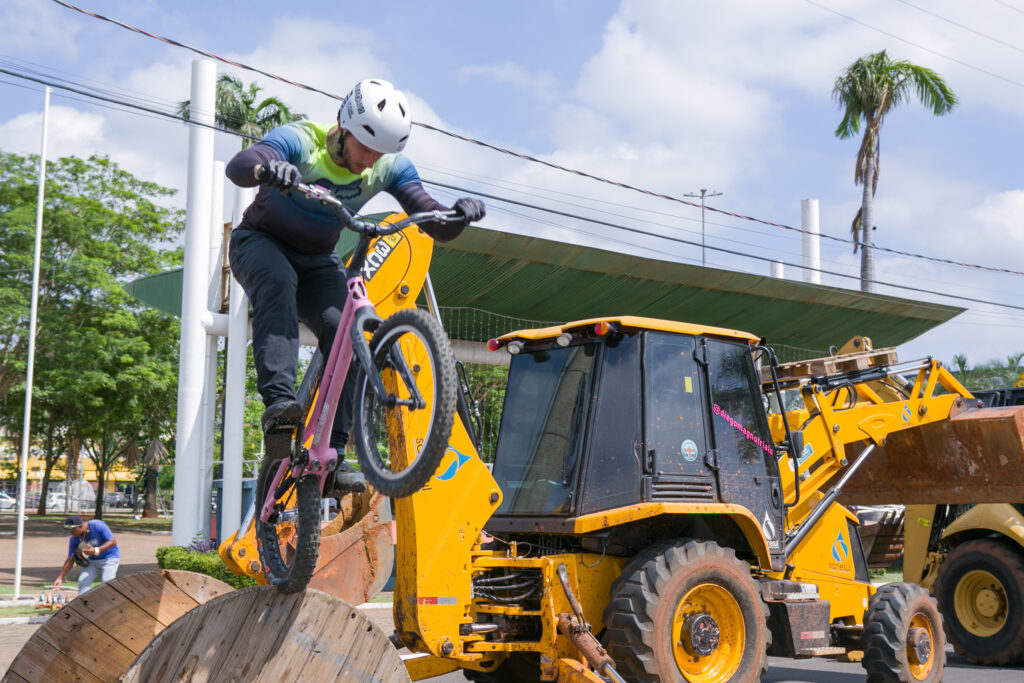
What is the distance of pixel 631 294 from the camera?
19.4 meters

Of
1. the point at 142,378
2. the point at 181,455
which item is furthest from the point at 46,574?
the point at 142,378

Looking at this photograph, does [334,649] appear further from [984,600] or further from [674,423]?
[984,600]

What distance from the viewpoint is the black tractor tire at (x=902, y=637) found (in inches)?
299

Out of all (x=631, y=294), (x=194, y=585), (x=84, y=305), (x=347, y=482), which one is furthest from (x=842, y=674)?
(x=84, y=305)

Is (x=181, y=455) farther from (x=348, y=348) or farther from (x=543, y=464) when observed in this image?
(x=348, y=348)

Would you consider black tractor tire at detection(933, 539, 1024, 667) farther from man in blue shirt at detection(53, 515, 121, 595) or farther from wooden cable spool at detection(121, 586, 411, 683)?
man in blue shirt at detection(53, 515, 121, 595)

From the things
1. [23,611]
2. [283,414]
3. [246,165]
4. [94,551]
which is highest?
[246,165]

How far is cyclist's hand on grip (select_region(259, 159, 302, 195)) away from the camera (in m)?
3.91

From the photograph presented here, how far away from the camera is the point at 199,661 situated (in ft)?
12.4

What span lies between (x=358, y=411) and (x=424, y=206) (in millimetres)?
1127

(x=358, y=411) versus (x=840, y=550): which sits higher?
(x=358, y=411)

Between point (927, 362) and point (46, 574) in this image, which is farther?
point (46, 574)

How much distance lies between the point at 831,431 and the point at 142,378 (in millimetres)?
25647

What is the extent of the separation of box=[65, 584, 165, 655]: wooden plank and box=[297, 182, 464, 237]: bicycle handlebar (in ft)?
7.75
